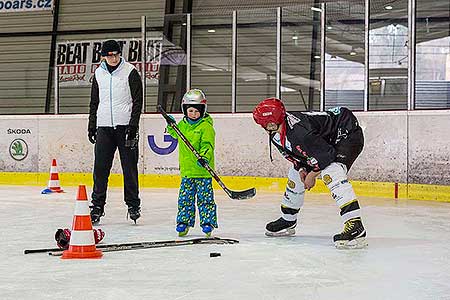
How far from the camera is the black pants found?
232 inches

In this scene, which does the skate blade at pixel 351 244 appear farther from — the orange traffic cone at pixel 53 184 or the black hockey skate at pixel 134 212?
the orange traffic cone at pixel 53 184

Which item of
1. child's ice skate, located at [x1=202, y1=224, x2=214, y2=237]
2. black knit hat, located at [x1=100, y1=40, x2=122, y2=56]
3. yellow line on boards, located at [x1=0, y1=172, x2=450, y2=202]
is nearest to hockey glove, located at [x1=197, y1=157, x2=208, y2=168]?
child's ice skate, located at [x1=202, y1=224, x2=214, y2=237]

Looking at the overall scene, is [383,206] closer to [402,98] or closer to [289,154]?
[402,98]

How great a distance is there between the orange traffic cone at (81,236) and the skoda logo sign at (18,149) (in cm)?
737

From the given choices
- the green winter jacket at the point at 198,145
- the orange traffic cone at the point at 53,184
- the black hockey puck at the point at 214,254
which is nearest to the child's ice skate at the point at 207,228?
the green winter jacket at the point at 198,145

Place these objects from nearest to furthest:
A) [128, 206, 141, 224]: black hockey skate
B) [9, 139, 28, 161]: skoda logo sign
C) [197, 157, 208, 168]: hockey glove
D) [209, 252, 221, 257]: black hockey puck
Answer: [209, 252, 221, 257]: black hockey puck < [197, 157, 208, 168]: hockey glove < [128, 206, 141, 224]: black hockey skate < [9, 139, 28, 161]: skoda logo sign

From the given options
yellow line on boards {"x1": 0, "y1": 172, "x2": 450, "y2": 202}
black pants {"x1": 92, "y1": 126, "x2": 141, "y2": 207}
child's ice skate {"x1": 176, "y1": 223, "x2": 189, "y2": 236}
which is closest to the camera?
child's ice skate {"x1": 176, "y1": 223, "x2": 189, "y2": 236}

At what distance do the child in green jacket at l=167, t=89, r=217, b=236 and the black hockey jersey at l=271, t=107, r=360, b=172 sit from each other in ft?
1.75

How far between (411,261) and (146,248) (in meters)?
1.57

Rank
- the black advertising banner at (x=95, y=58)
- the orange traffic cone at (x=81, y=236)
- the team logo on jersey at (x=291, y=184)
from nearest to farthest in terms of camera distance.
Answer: the orange traffic cone at (x=81, y=236), the team logo on jersey at (x=291, y=184), the black advertising banner at (x=95, y=58)

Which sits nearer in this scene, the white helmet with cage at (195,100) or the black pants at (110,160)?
the white helmet with cage at (195,100)

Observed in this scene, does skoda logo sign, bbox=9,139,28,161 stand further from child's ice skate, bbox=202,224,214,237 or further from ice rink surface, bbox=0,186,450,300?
child's ice skate, bbox=202,224,214,237

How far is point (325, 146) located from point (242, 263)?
91 cm

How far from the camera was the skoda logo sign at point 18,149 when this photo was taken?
37.2ft
